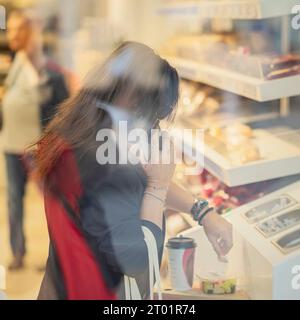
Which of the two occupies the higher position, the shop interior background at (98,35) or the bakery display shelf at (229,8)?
the bakery display shelf at (229,8)

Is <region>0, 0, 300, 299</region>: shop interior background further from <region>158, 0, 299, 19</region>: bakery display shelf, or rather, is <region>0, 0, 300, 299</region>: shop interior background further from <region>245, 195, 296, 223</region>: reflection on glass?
<region>245, 195, 296, 223</region>: reflection on glass

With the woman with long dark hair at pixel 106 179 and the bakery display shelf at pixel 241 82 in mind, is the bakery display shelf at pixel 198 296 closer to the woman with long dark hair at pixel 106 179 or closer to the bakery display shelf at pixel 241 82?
the woman with long dark hair at pixel 106 179

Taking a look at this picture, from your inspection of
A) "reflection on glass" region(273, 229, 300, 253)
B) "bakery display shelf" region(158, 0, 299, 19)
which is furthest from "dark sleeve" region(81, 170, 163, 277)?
"bakery display shelf" region(158, 0, 299, 19)

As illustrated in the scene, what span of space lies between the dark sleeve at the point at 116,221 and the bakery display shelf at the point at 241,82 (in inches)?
15.0

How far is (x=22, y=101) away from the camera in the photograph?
239cm

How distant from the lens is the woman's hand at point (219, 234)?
1.90 m

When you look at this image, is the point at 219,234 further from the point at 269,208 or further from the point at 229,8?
the point at 229,8

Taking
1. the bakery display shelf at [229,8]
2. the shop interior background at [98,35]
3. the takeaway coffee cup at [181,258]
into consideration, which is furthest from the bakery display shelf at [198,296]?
the bakery display shelf at [229,8]

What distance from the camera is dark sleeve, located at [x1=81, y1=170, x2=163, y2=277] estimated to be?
1787mm

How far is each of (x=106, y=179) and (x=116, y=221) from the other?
0.36 ft

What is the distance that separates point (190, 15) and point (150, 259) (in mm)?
769

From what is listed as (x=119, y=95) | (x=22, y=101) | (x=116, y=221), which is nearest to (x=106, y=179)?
(x=116, y=221)

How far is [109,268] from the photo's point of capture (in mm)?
1821
